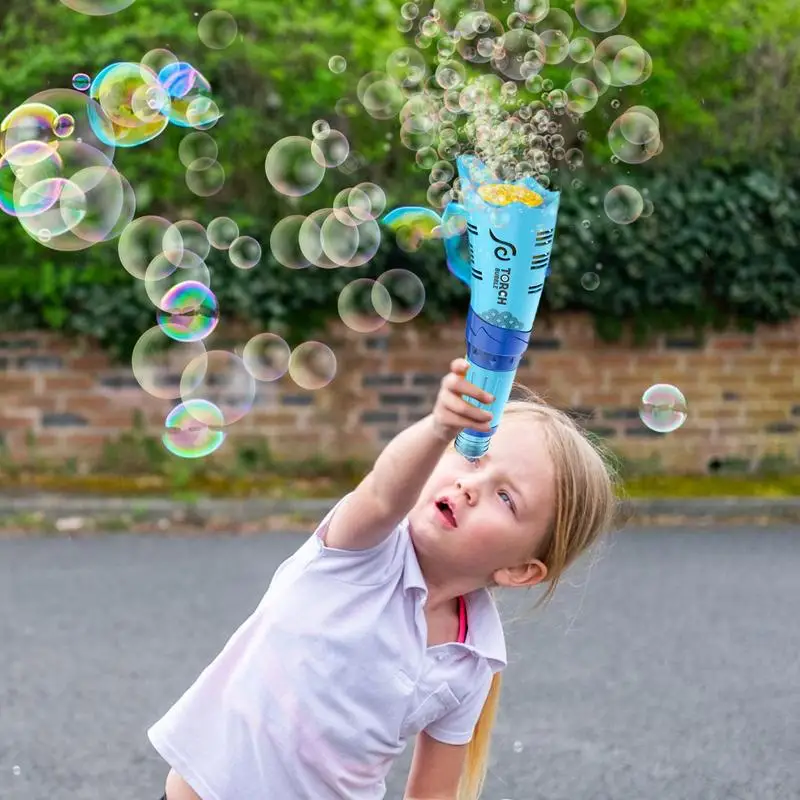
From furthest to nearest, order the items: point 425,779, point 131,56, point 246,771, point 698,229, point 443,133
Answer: point 698,229
point 131,56
point 443,133
point 425,779
point 246,771

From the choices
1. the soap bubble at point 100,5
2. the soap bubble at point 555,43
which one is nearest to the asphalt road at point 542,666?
the soap bubble at point 555,43

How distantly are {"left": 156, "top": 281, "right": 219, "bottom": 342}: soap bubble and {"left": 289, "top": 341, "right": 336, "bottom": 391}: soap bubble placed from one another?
309mm

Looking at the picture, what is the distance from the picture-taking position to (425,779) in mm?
2115

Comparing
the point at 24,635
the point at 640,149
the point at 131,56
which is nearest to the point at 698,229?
the point at 131,56

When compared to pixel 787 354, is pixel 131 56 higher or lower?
higher

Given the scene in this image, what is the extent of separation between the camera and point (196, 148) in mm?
6863

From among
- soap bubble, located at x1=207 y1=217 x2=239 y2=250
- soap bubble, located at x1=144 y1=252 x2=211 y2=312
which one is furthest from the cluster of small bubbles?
soap bubble, located at x1=144 y1=252 x2=211 y2=312

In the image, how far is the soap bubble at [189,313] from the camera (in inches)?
141

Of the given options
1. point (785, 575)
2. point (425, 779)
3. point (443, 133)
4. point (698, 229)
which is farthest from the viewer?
point (698, 229)

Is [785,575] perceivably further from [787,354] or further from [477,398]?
[477,398]

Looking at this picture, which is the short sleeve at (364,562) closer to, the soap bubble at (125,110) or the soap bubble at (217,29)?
the soap bubble at (125,110)

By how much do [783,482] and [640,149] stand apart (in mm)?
4645

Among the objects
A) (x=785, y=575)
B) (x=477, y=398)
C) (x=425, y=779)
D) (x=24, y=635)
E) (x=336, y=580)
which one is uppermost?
(x=477, y=398)

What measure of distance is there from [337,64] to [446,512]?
19.8ft
